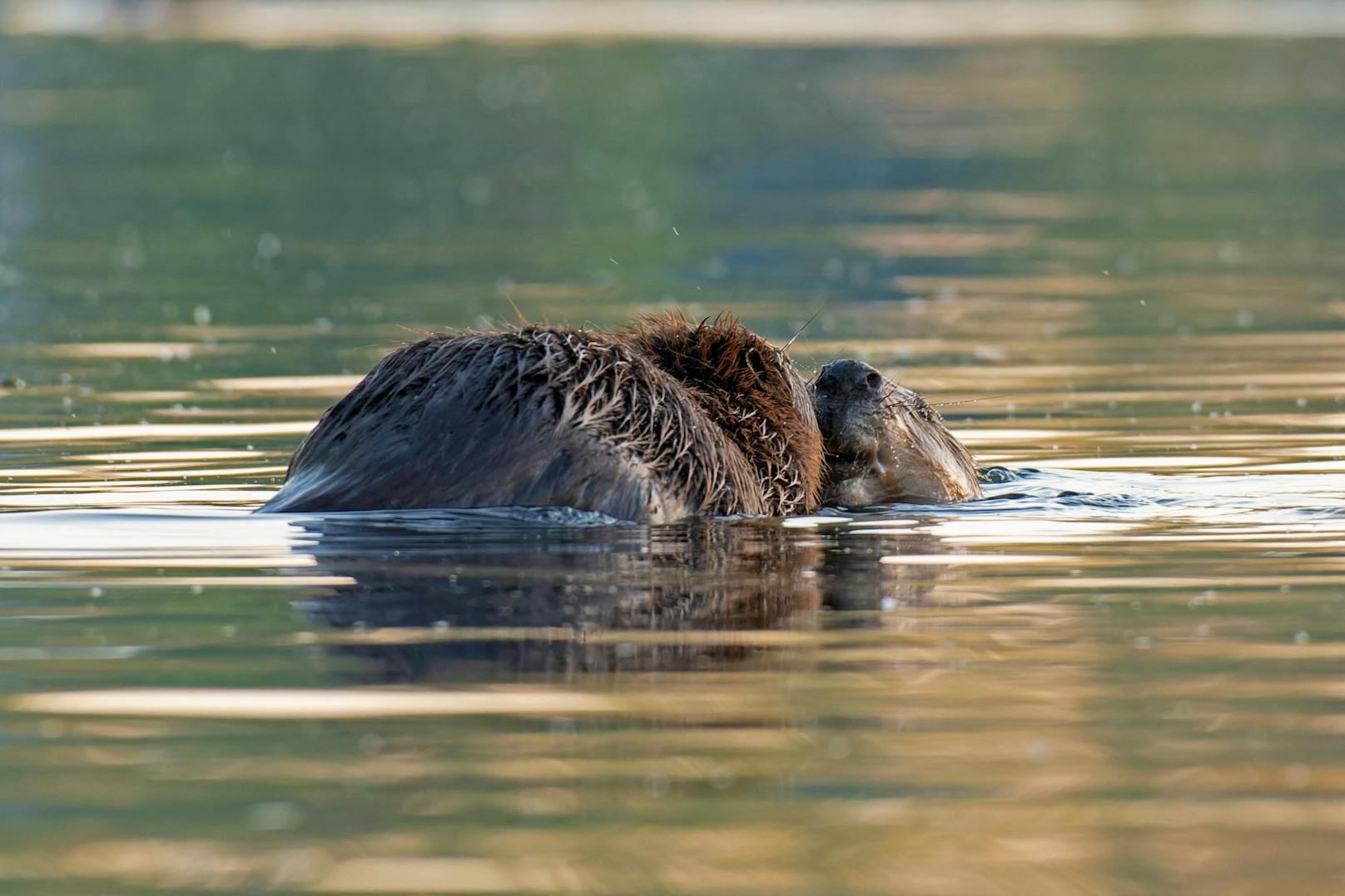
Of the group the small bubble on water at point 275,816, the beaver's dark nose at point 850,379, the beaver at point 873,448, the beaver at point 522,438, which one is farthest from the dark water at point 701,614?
the beaver's dark nose at point 850,379

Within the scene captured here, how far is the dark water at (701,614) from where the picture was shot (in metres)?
4.69

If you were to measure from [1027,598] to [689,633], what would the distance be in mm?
1149

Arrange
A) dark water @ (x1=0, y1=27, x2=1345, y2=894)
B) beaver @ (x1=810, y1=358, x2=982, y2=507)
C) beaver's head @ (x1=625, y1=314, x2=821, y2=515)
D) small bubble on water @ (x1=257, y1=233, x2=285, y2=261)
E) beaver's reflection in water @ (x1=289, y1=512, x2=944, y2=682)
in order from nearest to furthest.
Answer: dark water @ (x1=0, y1=27, x2=1345, y2=894), beaver's reflection in water @ (x1=289, y1=512, x2=944, y2=682), beaver's head @ (x1=625, y1=314, x2=821, y2=515), beaver @ (x1=810, y1=358, x2=982, y2=507), small bubble on water @ (x1=257, y1=233, x2=285, y2=261)

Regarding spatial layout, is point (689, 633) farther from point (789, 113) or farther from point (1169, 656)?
point (789, 113)

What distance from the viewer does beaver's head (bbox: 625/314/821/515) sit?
28.5 ft

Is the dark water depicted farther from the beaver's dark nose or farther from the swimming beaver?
Result: the beaver's dark nose

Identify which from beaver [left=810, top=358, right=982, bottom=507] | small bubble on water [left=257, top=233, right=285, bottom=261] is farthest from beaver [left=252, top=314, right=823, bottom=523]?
small bubble on water [left=257, top=233, right=285, bottom=261]

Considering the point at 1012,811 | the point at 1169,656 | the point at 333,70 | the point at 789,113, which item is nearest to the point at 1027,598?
the point at 1169,656

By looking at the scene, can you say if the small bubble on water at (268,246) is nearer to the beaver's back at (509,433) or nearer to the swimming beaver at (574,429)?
the swimming beaver at (574,429)

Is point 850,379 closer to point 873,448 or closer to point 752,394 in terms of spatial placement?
point 873,448

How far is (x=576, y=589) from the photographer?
7039mm

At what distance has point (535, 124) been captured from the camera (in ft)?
128

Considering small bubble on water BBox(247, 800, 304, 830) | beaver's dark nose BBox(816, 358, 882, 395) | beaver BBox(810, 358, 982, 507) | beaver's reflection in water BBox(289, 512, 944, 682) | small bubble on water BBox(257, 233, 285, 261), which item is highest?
small bubble on water BBox(257, 233, 285, 261)

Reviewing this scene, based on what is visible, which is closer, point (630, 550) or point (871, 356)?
point (630, 550)
